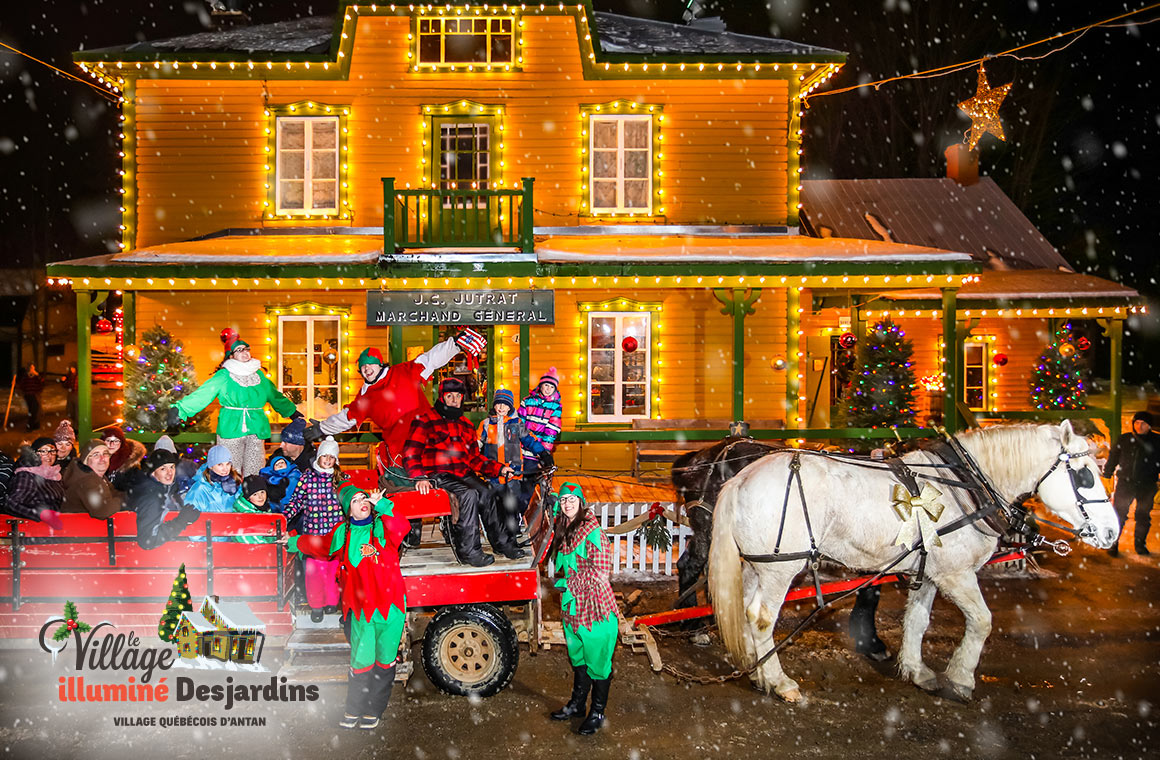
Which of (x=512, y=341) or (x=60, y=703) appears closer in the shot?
(x=60, y=703)

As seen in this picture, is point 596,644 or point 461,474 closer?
point 596,644

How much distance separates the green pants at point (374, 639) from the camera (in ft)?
18.9

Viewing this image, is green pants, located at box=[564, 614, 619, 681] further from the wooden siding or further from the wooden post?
the wooden siding

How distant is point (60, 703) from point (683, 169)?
12.2 metres

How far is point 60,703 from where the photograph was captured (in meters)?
6.23

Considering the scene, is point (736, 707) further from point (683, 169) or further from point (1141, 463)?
point (683, 169)

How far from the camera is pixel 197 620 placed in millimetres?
6195

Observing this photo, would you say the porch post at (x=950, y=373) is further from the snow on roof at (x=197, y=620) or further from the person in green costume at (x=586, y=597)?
the snow on roof at (x=197, y=620)

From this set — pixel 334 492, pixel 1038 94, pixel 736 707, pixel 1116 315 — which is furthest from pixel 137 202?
pixel 1038 94

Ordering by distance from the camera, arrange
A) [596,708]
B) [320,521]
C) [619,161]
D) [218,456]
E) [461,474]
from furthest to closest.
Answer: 1. [619,161]
2. [218,456]
3. [461,474]
4. [320,521]
5. [596,708]

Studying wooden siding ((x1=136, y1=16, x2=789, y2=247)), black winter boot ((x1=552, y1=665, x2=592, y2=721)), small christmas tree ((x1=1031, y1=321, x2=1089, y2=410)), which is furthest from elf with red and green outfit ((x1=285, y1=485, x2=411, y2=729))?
small christmas tree ((x1=1031, y1=321, x2=1089, y2=410))

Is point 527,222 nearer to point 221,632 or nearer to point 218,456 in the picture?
point 218,456

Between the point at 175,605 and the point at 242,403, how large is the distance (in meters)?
3.11

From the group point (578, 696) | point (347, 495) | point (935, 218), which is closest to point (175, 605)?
point (347, 495)
